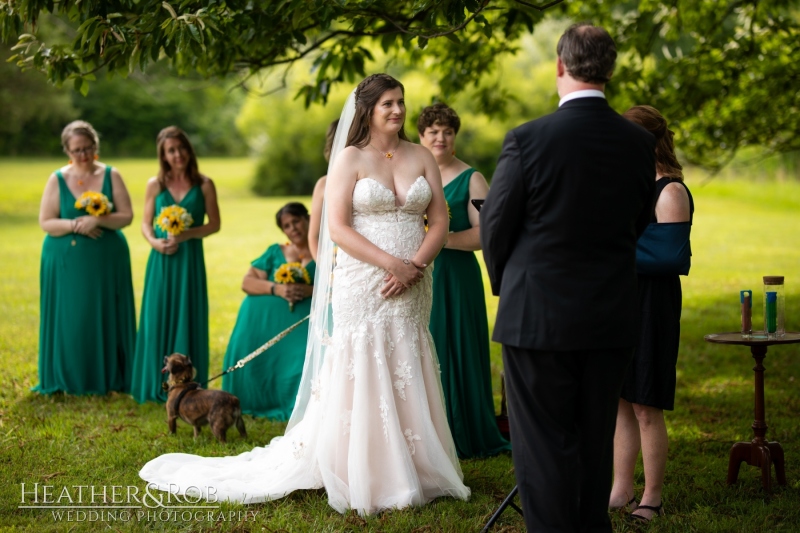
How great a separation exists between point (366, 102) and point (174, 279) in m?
3.67

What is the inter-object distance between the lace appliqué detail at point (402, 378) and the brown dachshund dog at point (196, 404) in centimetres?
172

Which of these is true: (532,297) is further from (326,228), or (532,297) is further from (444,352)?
(444,352)

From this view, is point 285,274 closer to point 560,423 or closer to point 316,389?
point 316,389

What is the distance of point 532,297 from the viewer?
146 inches

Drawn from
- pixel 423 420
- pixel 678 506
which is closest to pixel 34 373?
pixel 423 420

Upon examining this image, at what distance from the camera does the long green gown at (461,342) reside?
6.46 metres

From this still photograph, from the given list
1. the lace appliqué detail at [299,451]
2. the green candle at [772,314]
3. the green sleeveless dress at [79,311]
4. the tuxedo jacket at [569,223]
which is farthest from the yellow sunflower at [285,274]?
the tuxedo jacket at [569,223]

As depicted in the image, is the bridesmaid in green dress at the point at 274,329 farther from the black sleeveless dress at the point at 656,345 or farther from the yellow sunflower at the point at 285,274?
the black sleeveless dress at the point at 656,345

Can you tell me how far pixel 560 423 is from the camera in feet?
12.6

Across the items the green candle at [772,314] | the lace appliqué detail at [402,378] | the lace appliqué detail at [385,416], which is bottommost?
the lace appliqué detail at [385,416]

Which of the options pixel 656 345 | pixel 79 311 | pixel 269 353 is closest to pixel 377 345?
pixel 656 345

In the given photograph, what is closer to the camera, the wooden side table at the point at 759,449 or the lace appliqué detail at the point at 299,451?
the wooden side table at the point at 759,449

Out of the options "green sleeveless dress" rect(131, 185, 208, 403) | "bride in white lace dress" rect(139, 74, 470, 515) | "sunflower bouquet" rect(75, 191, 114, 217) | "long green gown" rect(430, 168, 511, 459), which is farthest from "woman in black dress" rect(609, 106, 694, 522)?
"sunflower bouquet" rect(75, 191, 114, 217)

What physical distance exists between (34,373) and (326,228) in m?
5.00
